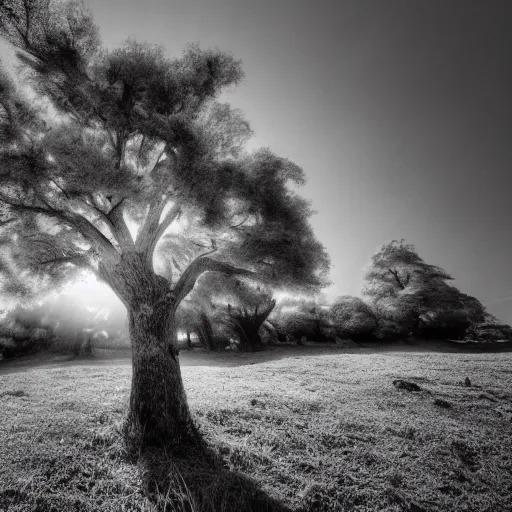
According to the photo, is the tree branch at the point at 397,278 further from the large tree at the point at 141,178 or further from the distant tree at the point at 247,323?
the large tree at the point at 141,178

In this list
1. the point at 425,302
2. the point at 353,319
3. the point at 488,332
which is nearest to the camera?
the point at 353,319

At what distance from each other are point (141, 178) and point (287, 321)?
18791 millimetres

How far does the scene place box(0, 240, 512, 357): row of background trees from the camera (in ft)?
62.7

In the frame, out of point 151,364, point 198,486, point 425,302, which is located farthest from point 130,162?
point 425,302

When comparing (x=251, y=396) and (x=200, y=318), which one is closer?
(x=251, y=396)

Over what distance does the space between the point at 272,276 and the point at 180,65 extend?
19.8 feet

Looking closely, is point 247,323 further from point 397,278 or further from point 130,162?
point 397,278

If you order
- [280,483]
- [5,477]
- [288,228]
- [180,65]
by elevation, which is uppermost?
[180,65]

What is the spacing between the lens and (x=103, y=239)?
19.9 ft

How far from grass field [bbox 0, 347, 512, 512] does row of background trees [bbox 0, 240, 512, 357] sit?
1135cm

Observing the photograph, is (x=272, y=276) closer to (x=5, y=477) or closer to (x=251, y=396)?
(x=251, y=396)

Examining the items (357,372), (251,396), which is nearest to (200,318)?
Answer: (357,372)

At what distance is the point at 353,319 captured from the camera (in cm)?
2167

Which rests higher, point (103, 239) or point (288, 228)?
point (288, 228)
